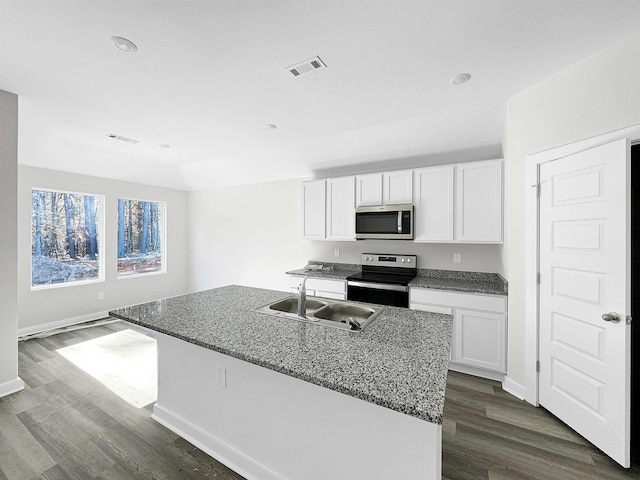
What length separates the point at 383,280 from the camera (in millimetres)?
3273

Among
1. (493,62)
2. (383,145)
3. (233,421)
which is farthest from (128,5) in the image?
(383,145)

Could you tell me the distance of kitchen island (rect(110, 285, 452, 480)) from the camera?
3.63 feet

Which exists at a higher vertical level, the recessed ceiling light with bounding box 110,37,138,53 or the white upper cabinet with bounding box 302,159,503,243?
the recessed ceiling light with bounding box 110,37,138,53

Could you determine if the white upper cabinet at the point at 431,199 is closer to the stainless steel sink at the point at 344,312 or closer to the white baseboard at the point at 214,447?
the stainless steel sink at the point at 344,312

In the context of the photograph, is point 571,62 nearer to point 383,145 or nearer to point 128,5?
point 383,145

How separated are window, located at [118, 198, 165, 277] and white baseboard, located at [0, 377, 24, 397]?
104 inches

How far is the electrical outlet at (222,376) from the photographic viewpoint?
175 cm

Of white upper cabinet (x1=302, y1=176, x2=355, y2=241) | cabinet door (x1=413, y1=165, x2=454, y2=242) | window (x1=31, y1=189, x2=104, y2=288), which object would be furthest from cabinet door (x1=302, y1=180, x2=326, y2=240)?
window (x1=31, y1=189, x2=104, y2=288)

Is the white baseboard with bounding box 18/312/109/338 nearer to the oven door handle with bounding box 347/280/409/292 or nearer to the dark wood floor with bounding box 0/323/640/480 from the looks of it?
the dark wood floor with bounding box 0/323/640/480

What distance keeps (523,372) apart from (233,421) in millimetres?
2447

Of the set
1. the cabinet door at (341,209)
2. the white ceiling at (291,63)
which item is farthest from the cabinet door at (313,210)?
the white ceiling at (291,63)

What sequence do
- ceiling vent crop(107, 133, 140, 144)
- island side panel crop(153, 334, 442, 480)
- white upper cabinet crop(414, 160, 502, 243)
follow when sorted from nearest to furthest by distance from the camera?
island side panel crop(153, 334, 442, 480), white upper cabinet crop(414, 160, 502, 243), ceiling vent crop(107, 133, 140, 144)

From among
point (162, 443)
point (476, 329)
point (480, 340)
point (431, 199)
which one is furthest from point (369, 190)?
point (162, 443)

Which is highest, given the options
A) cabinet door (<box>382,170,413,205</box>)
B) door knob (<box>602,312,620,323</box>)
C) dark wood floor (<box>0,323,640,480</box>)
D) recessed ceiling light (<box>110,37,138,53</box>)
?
recessed ceiling light (<box>110,37,138,53</box>)
